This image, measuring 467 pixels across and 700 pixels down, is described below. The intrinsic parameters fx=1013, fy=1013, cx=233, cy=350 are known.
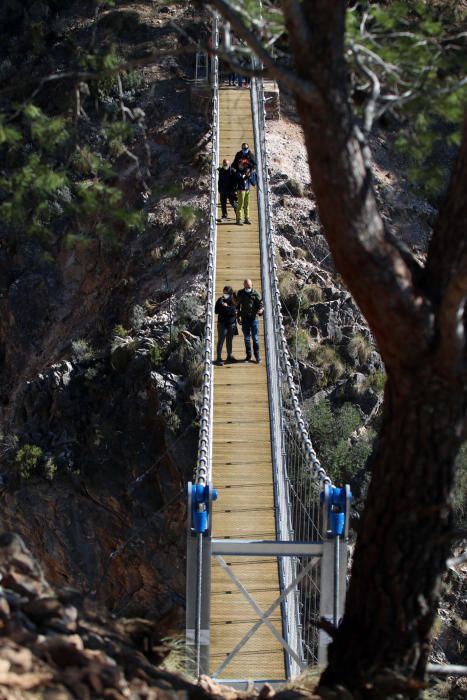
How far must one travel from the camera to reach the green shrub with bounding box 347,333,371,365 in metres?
16.9

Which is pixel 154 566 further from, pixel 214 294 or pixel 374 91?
pixel 374 91

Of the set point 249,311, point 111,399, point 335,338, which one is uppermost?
point 335,338

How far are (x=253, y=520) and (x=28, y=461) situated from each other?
293 inches

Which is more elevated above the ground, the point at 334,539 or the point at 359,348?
the point at 359,348

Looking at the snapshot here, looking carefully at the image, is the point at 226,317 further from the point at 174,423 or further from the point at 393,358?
the point at 393,358

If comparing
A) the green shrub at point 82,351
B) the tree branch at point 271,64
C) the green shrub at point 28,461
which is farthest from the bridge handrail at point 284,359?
the green shrub at point 28,461

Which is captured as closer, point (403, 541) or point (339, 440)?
point (403, 541)

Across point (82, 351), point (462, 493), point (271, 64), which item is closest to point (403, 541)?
point (271, 64)

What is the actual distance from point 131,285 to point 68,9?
12.7 metres

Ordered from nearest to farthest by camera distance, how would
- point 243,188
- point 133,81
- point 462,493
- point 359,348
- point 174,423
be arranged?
point 462,493 → point 174,423 → point 243,188 → point 359,348 → point 133,81

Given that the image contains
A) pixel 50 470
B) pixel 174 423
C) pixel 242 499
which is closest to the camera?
pixel 242 499

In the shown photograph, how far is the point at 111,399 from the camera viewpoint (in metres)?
16.7

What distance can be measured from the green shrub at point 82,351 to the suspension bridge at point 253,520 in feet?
11.4

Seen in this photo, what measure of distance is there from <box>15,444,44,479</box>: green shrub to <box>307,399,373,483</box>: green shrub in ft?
14.6
